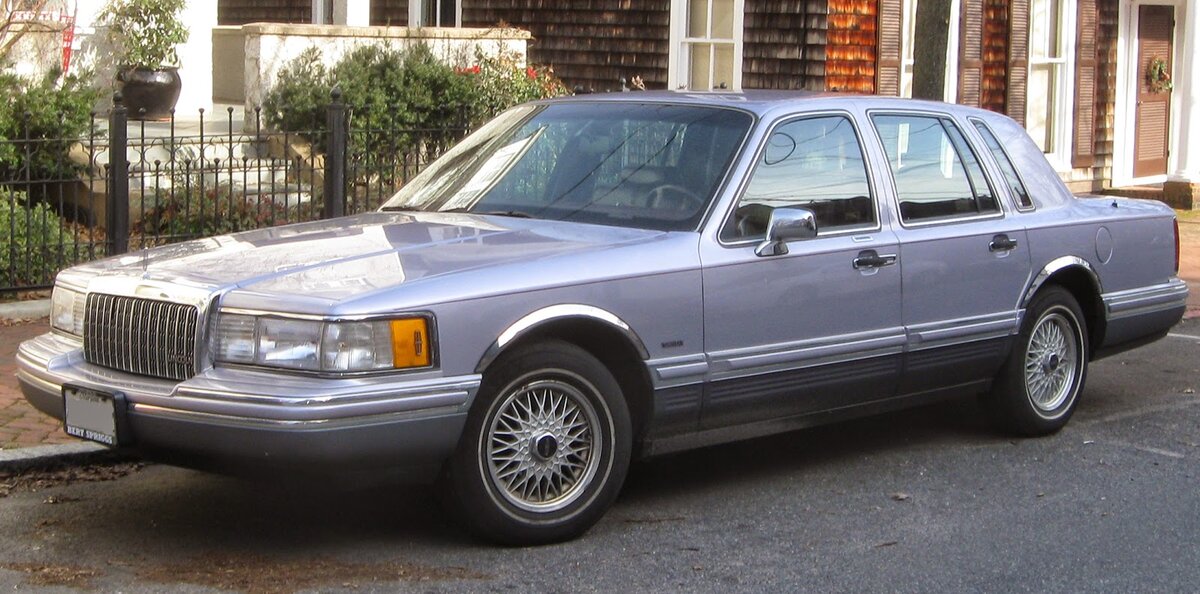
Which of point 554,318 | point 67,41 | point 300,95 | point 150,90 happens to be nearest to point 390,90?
point 300,95

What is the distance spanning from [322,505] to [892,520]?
2.13m

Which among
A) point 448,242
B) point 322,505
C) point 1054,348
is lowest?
point 322,505

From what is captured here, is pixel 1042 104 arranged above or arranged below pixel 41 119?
above

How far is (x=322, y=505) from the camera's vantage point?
19.9ft

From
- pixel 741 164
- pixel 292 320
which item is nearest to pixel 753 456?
pixel 741 164

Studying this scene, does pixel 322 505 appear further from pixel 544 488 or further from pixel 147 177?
pixel 147 177

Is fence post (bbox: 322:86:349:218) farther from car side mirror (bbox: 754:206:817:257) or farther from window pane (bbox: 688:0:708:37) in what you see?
window pane (bbox: 688:0:708:37)

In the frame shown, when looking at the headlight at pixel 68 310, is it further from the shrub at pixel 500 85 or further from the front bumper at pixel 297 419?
the shrub at pixel 500 85

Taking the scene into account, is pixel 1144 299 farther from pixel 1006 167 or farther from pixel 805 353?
pixel 805 353

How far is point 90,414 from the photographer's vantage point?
528cm

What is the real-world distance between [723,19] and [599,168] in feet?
35.0

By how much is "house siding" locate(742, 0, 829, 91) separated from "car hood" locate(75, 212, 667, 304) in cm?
984

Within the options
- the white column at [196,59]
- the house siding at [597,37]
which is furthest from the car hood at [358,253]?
the house siding at [597,37]

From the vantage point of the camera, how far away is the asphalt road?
5.15 meters
